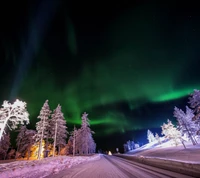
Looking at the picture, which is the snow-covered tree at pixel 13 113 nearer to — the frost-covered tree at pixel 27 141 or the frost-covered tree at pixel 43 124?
the frost-covered tree at pixel 43 124

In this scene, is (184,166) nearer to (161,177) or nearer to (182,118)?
(161,177)

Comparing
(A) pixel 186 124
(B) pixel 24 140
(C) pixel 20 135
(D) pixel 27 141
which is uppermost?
(C) pixel 20 135

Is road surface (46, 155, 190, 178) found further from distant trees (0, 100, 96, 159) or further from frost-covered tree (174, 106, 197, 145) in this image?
frost-covered tree (174, 106, 197, 145)

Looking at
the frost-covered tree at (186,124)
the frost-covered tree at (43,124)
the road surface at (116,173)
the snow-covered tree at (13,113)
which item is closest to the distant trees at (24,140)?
the frost-covered tree at (43,124)

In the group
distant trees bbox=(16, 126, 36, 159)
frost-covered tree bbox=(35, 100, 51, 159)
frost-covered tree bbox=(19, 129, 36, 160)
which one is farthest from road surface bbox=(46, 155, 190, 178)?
distant trees bbox=(16, 126, 36, 159)

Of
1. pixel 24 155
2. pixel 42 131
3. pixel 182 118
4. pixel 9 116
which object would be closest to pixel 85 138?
pixel 42 131

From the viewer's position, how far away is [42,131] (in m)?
28.6

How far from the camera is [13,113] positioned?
17.1 meters

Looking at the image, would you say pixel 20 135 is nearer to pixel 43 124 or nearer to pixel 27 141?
pixel 27 141

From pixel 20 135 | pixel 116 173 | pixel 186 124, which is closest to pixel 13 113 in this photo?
pixel 116 173

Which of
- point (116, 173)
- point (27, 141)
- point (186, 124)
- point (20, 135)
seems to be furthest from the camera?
point (186, 124)

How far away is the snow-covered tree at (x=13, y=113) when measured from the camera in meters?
16.5

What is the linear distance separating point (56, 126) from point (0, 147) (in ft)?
74.6

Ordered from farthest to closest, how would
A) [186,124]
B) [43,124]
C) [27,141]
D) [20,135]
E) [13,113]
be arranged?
[186,124] < [27,141] < [20,135] < [43,124] < [13,113]
